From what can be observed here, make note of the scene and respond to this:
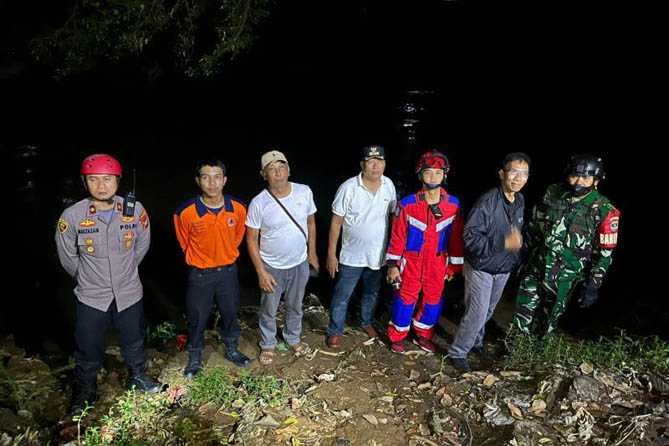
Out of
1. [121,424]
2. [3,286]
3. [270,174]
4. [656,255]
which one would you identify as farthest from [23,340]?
[656,255]

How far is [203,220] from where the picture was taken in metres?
3.66

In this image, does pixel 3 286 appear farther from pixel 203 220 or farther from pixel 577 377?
pixel 577 377

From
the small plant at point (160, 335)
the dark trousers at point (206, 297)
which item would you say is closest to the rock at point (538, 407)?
the dark trousers at point (206, 297)

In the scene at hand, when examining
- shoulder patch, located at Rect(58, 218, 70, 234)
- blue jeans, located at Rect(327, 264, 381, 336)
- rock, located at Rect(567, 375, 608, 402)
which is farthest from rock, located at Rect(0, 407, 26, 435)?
rock, located at Rect(567, 375, 608, 402)

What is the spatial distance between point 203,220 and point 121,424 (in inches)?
63.6

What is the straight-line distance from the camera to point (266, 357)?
4215mm

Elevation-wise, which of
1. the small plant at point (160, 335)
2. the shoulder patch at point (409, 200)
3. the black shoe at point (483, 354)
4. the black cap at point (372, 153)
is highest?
the black cap at point (372, 153)

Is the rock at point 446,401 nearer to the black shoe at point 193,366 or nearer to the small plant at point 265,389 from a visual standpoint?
the small plant at point 265,389

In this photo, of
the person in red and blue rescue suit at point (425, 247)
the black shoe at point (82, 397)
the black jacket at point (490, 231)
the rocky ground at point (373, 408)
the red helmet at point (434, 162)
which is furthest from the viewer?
the person in red and blue rescue suit at point (425, 247)

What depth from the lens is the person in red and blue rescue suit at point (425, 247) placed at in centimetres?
410

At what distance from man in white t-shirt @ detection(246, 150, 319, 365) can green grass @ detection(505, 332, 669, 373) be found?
2.06 metres

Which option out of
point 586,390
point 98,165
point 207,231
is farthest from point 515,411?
point 98,165

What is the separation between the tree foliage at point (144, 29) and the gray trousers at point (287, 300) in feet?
13.1

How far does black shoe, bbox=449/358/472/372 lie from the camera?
412 centimetres
